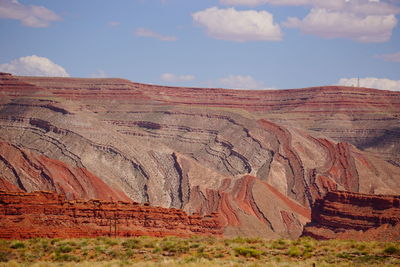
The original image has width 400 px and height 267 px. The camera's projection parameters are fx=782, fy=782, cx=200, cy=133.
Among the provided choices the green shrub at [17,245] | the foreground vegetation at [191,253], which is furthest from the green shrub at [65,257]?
the green shrub at [17,245]

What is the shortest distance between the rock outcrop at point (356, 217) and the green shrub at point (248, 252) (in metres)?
22.1

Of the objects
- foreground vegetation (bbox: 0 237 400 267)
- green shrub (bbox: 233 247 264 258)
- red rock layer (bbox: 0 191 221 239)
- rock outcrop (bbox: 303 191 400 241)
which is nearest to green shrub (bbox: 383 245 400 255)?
foreground vegetation (bbox: 0 237 400 267)

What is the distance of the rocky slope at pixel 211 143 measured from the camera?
263ft

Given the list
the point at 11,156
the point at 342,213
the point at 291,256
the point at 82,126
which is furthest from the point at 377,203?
the point at 82,126

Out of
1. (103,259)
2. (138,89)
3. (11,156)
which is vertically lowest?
(103,259)

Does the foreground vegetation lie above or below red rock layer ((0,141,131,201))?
below

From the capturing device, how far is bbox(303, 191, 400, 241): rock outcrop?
5294cm

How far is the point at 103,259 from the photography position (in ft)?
97.2

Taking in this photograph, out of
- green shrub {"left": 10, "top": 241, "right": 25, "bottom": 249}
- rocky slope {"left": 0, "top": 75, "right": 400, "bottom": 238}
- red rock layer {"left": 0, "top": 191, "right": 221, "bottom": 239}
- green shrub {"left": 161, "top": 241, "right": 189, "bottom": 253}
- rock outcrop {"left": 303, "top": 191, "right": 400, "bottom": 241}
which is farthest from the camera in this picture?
rocky slope {"left": 0, "top": 75, "right": 400, "bottom": 238}

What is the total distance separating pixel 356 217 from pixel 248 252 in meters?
27.5

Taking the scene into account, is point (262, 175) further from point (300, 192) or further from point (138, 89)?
point (138, 89)

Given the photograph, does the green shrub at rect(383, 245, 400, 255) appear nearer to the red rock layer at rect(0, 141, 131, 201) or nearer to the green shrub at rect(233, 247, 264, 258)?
the green shrub at rect(233, 247, 264, 258)

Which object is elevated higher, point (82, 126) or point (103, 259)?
point (82, 126)

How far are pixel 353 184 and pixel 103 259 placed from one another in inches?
2667
